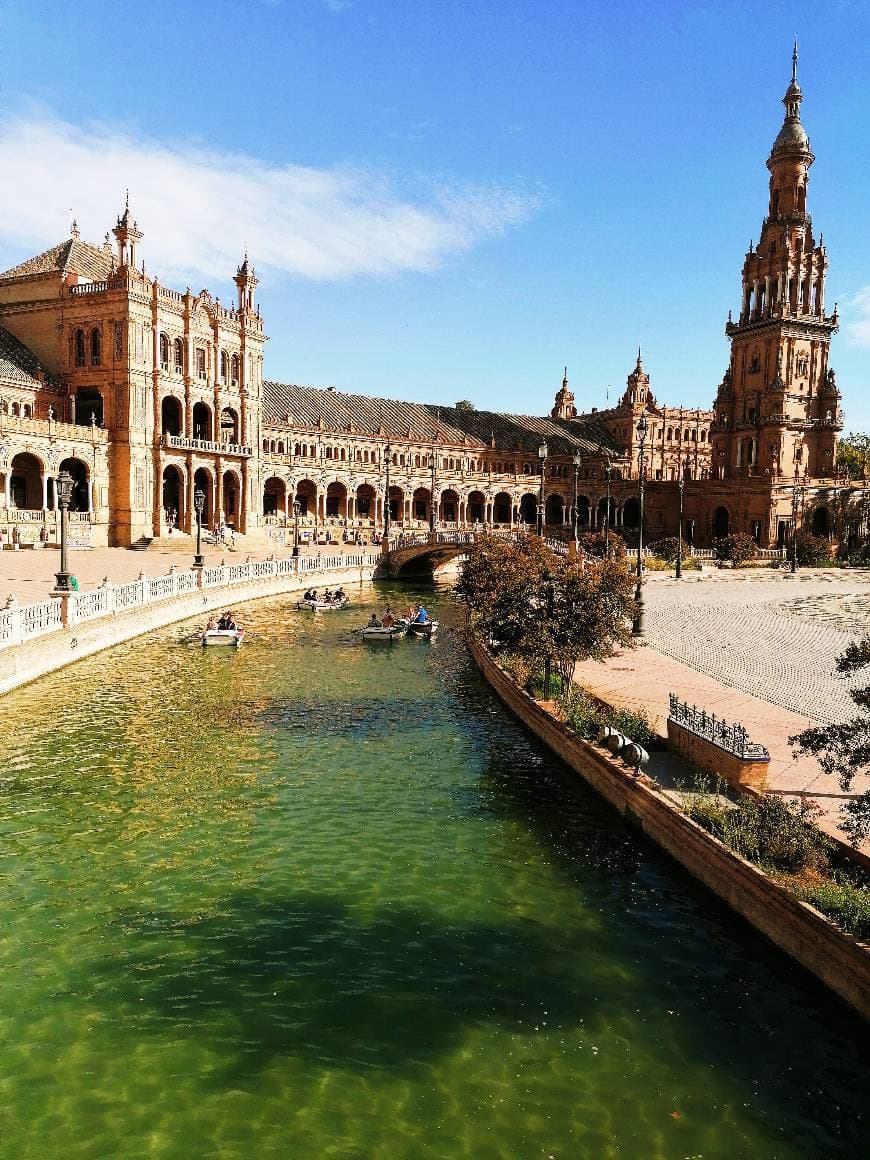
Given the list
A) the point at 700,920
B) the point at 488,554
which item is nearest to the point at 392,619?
the point at 488,554

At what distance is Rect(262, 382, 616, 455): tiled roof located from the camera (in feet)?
293

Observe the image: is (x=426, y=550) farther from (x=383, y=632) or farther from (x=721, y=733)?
(x=721, y=733)

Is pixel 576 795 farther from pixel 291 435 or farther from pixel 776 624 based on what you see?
pixel 291 435

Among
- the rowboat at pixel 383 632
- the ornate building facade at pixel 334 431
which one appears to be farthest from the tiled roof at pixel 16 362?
the rowboat at pixel 383 632

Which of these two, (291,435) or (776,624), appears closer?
(776,624)

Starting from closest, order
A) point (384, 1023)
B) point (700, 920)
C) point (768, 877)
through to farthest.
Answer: point (384, 1023), point (768, 877), point (700, 920)

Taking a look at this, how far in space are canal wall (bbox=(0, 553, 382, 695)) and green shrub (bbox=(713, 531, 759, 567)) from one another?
36.5 meters

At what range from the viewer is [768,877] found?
11.3 metres

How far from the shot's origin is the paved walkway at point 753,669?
17172mm

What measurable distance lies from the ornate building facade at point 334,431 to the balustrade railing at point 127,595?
12336 millimetres

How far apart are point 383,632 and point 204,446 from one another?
3521 centimetres

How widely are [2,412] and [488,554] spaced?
4153cm

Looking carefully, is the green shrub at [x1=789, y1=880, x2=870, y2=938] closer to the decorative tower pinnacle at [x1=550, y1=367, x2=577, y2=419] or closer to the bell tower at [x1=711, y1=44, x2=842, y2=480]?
the bell tower at [x1=711, y1=44, x2=842, y2=480]

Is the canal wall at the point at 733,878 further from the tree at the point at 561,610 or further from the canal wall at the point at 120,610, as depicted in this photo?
the canal wall at the point at 120,610
